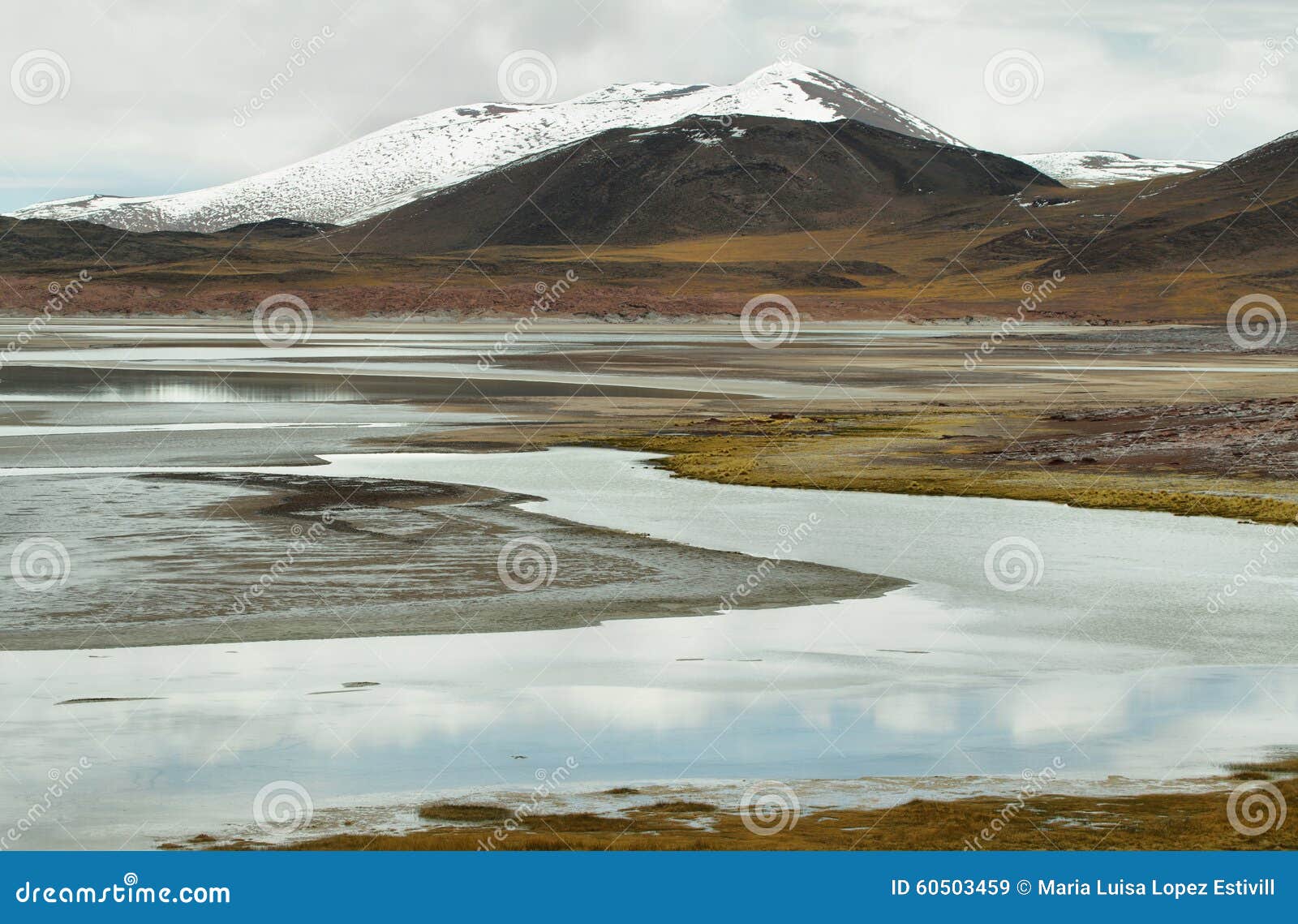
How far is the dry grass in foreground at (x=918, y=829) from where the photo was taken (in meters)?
9.20

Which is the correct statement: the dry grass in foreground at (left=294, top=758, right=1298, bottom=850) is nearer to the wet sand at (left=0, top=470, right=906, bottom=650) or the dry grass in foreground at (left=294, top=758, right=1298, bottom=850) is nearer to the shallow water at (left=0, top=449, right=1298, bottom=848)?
the shallow water at (left=0, top=449, right=1298, bottom=848)

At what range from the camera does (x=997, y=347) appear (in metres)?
85.9

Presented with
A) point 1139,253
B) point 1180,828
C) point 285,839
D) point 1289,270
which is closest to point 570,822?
point 285,839

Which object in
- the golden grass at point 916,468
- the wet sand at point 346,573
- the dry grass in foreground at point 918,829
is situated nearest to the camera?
the dry grass in foreground at point 918,829

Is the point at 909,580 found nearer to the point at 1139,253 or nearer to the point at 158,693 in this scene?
the point at 158,693

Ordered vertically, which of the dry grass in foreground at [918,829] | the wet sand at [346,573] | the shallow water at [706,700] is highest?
the wet sand at [346,573]

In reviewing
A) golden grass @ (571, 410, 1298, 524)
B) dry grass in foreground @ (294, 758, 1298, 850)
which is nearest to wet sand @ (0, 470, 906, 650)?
dry grass in foreground @ (294, 758, 1298, 850)

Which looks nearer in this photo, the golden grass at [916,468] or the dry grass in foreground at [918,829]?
the dry grass in foreground at [918,829]

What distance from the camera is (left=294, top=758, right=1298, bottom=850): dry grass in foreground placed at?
362 inches

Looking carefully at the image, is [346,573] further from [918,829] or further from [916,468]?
[916,468]

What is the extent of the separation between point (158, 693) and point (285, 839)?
4.18 metres

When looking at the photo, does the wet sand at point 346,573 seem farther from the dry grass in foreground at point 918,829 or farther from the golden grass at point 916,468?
the golden grass at point 916,468

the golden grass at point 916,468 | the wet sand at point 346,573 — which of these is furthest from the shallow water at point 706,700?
the golden grass at point 916,468

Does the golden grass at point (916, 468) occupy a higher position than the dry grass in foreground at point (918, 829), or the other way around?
the golden grass at point (916, 468)
